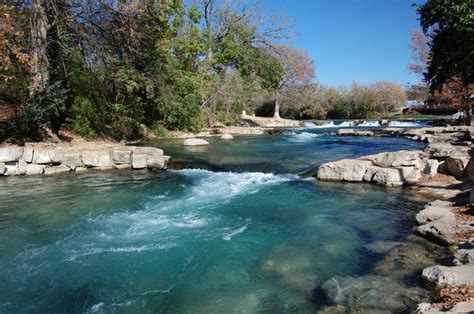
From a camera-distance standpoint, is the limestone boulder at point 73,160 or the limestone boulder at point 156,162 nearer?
the limestone boulder at point 73,160

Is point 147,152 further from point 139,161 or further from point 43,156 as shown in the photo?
point 43,156

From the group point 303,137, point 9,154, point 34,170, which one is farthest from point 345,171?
point 303,137

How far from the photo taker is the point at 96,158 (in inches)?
564

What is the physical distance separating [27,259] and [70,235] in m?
1.12

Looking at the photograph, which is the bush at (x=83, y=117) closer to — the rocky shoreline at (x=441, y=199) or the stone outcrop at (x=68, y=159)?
the stone outcrop at (x=68, y=159)

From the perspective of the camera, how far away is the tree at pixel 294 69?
4634 centimetres

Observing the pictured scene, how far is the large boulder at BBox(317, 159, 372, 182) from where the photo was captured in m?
11.4

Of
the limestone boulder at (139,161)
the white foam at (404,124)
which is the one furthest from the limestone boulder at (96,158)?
the white foam at (404,124)

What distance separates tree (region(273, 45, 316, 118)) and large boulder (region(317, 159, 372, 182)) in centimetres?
3513

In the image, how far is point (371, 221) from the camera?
25.9ft

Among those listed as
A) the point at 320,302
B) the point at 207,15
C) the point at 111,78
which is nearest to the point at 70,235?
the point at 320,302

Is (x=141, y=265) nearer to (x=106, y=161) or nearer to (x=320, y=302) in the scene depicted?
(x=320, y=302)

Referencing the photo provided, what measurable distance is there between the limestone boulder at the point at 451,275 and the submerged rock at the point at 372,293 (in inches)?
10.1

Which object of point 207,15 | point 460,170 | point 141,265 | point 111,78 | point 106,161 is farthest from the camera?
point 207,15
